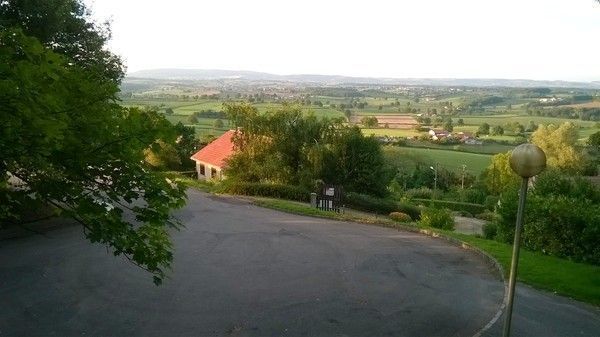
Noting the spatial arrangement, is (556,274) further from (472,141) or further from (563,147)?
(472,141)

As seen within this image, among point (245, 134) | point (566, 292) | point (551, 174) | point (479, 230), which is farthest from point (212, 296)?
point (479, 230)

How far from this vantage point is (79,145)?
5.16 meters

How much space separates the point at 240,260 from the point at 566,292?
335 inches

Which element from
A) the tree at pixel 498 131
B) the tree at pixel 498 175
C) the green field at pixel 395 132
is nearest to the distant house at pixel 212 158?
the tree at pixel 498 175

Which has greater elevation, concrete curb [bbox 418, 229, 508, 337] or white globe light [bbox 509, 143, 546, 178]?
white globe light [bbox 509, 143, 546, 178]

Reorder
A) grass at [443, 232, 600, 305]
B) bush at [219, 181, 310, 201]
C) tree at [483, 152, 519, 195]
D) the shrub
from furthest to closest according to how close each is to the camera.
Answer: tree at [483, 152, 519, 195] < the shrub < bush at [219, 181, 310, 201] < grass at [443, 232, 600, 305]

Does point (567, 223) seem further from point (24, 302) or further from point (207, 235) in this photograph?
point (24, 302)

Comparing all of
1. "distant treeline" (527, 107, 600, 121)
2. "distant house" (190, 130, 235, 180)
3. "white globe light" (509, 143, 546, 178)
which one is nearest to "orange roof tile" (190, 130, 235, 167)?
"distant house" (190, 130, 235, 180)

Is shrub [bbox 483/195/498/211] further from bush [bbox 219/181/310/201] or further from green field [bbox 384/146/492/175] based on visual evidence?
bush [bbox 219/181/310/201]

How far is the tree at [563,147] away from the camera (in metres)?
56.4

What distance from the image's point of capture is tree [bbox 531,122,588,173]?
185 ft

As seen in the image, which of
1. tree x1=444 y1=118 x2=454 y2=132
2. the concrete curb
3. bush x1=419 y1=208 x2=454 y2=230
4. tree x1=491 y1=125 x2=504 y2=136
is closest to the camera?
the concrete curb

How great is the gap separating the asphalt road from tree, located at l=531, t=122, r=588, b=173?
4488cm

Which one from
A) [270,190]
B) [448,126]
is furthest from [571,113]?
[270,190]
